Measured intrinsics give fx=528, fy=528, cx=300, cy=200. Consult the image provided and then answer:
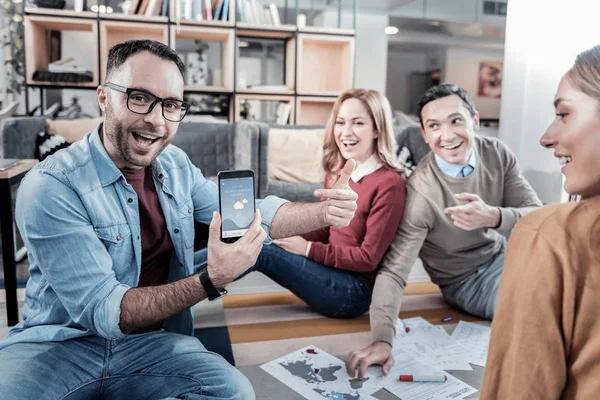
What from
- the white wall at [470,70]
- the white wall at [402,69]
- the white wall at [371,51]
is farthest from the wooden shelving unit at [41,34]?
the white wall at [402,69]

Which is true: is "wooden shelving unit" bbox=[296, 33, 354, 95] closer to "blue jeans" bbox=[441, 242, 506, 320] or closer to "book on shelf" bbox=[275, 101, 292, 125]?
"book on shelf" bbox=[275, 101, 292, 125]

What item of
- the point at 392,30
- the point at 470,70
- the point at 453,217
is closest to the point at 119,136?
the point at 453,217

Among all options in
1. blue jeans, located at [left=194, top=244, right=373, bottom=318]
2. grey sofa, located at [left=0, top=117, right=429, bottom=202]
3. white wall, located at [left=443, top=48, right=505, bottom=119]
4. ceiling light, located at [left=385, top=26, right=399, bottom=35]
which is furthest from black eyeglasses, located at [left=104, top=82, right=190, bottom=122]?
white wall, located at [left=443, top=48, right=505, bottom=119]

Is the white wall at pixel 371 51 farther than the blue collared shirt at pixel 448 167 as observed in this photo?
Yes

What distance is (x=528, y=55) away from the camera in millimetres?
3152

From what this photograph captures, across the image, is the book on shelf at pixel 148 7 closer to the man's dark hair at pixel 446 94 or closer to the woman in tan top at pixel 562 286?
the man's dark hair at pixel 446 94

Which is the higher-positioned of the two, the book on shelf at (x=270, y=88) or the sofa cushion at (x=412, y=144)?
the book on shelf at (x=270, y=88)

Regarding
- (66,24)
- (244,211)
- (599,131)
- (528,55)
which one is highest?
(66,24)

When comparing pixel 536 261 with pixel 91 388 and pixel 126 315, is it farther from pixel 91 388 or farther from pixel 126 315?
pixel 91 388

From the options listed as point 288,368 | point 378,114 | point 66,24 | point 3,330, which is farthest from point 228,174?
point 66,24

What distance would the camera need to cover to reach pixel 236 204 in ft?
3.99

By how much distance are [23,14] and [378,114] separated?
339 cm

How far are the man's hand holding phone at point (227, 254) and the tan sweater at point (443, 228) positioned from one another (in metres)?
0.66

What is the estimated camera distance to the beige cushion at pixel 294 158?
11.9ft
